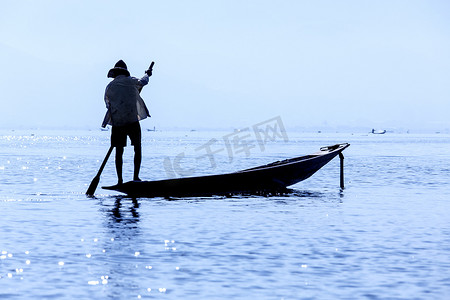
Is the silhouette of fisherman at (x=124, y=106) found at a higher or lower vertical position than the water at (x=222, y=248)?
higher

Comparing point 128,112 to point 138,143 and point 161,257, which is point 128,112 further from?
point 161,257

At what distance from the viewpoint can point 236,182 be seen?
837 inches

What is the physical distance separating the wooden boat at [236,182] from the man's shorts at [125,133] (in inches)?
40.9

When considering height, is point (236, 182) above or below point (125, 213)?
above

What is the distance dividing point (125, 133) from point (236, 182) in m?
3.66

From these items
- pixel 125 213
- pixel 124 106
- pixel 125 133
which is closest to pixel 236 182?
pixel 125 133

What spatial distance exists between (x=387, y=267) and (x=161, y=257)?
329 centimetres

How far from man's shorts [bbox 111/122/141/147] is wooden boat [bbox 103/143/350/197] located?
1.04m

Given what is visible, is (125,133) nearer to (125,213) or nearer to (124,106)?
(124,106)

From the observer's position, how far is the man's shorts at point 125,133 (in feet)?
62.8

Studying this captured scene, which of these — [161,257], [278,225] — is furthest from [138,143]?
[161,257]

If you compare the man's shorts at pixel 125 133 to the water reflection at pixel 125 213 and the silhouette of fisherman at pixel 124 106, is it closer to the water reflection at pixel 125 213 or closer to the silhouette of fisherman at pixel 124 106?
the silhouette of fisherman at pixel 124 106

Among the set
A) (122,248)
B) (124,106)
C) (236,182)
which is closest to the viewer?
(122,248)

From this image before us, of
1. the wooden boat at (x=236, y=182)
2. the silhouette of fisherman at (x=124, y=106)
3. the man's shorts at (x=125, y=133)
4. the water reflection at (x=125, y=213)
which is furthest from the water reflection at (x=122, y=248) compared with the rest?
the silhouette of fisherman at (x=124, y=106)
